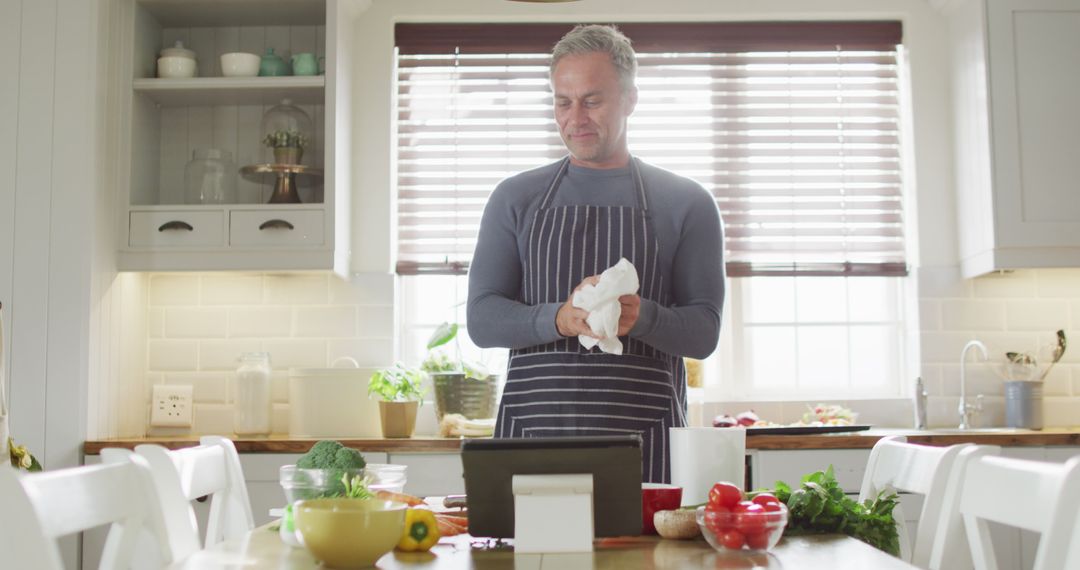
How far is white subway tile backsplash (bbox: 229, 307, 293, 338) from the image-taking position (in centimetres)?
409

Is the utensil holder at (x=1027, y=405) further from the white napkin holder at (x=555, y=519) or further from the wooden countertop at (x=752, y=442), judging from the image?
the white napkin holder at (x=555, y=519)

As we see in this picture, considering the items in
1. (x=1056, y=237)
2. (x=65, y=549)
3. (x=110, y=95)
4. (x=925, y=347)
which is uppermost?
(x=110, y=95)

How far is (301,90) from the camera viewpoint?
393 cm

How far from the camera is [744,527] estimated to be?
1518mm

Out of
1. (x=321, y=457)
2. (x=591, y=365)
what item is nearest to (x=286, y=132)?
(x=591, y=365)

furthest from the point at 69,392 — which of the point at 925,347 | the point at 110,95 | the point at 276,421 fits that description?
the point at 925,347

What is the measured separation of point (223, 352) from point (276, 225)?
2.01 feet

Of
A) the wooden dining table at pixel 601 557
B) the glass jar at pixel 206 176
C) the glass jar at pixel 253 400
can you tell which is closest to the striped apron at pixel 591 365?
the wooden dining table at pixel 601 557

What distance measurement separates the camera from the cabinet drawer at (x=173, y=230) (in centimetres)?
378

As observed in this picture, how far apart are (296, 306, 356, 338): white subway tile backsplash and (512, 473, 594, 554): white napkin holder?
2.65 m

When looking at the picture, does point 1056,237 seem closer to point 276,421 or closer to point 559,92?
point 559,92

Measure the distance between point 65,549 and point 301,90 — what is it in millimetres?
1685

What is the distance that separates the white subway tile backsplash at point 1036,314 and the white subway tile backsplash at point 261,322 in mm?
2635

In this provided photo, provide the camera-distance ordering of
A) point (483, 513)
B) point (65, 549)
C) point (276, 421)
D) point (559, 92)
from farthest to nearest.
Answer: point (276, 421), point (65, 549), point (559, 92), point (483, 513)
